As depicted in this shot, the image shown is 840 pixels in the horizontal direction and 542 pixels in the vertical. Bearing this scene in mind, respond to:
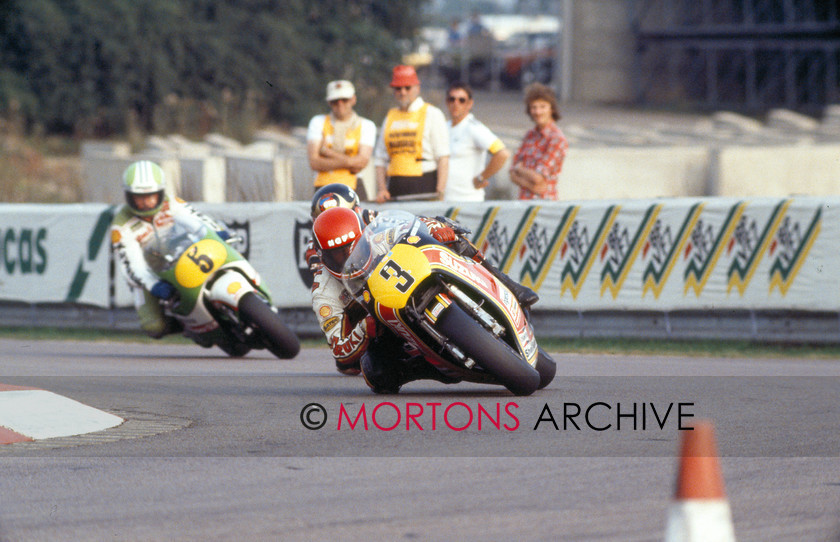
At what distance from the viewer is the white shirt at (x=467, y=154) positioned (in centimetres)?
1313

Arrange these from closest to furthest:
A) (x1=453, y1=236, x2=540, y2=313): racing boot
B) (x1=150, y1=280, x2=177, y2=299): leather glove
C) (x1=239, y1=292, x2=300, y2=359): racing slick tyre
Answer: (x1=453, y1=236, x2=540, y2=313): racing boot → (x1=239, y1=292, x2=300, y2=359): racing slick tyre → (x1=150, y1=280, x2=177, y2=299): leather glove

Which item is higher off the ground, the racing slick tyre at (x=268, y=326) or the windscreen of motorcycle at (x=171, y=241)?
the windscreen of motorcycle at (x=171, y=241)

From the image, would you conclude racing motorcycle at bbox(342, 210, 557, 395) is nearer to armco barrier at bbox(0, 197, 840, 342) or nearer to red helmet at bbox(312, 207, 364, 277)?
red helmet at bbox(312, 207, 364, 277)

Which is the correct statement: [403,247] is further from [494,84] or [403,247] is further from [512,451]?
[494,84]

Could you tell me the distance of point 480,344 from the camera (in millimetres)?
7668

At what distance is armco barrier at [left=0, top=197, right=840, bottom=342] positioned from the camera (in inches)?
462

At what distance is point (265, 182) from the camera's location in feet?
59.1

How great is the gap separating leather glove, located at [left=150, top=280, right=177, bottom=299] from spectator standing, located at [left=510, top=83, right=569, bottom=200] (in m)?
3.27

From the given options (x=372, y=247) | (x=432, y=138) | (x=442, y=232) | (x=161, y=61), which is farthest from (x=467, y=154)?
(x=161, y=61)

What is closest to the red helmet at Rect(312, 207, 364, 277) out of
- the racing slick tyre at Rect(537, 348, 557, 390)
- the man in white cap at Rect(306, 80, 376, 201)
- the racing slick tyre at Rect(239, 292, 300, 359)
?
the racing slick tyre at Rect(537, 348, 557, 390)

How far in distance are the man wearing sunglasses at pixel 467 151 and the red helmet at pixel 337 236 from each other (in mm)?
4562

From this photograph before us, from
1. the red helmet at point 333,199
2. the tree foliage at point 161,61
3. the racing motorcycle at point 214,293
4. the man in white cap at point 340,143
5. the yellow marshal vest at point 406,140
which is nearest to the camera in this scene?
the red helmet at point 333,199

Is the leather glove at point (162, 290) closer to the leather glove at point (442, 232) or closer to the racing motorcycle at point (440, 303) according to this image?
the racing motorcycle at point (440, 303)

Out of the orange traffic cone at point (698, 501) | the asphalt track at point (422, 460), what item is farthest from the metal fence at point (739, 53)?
the orange traffic cone at point (698, 501)
